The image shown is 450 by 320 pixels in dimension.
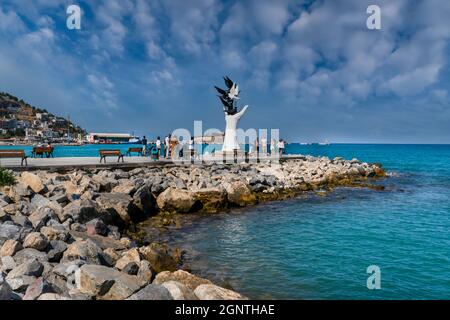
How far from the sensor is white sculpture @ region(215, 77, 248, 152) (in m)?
34.1

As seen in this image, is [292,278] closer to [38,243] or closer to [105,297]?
[105,297]

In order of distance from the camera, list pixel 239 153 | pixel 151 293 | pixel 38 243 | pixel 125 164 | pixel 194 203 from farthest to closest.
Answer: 1. pixel 239 153
2. pixel 125 164
3. pixel 194 203
4. pixel 38 243
5. pixel 151 293

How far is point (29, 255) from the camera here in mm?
7098

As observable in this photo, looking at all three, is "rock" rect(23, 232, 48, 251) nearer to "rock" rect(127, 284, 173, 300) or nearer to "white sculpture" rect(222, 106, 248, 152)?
"rock" rect(127, 284, 173, 300)

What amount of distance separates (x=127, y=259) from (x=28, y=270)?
1.98 m

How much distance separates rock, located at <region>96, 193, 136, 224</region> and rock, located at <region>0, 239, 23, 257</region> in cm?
474

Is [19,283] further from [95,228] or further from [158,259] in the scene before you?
[95,228]

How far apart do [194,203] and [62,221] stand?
21.8ft

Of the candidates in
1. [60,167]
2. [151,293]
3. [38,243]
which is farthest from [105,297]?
[60,167]

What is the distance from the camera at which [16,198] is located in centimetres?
1169

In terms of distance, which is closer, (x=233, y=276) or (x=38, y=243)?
(x=38, y=243)

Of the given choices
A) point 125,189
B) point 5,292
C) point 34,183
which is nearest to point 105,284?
point 5,292

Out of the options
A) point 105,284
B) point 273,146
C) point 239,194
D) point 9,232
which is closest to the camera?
point 105,284

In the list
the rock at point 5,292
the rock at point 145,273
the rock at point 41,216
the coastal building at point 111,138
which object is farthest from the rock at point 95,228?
the coastal building at point 111,138
